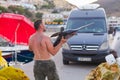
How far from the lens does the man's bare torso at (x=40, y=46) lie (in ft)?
22.1

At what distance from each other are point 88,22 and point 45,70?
767cm

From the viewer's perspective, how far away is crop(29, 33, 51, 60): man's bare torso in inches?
265

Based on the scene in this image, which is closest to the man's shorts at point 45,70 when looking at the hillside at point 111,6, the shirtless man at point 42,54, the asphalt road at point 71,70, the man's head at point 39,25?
the shirtless man at point 42,54

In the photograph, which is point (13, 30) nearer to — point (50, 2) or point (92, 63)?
point (92, 63)

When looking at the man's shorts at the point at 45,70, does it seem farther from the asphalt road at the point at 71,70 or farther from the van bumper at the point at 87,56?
the van bumper at the point at 87,56

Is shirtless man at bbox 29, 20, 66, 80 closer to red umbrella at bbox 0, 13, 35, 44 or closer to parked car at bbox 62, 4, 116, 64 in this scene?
red umbrella at bbox 0, 13, 35, 44

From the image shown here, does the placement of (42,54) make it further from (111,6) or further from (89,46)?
(111,6)

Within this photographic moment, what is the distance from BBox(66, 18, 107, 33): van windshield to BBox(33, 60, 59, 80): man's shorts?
7.26m

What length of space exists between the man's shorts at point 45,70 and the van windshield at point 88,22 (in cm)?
726

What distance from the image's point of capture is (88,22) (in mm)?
14344

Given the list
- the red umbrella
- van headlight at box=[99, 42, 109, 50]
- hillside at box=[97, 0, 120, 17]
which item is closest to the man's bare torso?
the red umbrella

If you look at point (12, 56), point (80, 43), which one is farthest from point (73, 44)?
point (12, 56)

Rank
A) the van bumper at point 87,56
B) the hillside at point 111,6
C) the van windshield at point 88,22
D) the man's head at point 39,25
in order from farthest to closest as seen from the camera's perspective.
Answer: the hillside at point 111,6 → the van windshield at point 88,22 → the van bumper at point 87,56 → the man's head at point 39,25

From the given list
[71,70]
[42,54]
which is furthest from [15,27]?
[42,54]
